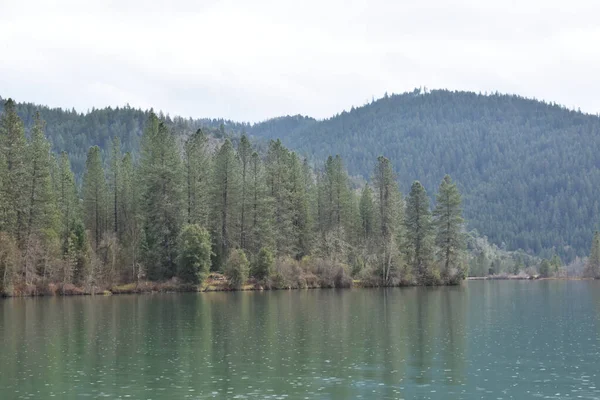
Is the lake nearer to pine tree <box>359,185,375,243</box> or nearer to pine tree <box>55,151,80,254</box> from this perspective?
pine tree <box>55,151,80,254</box>

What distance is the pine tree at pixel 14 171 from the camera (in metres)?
81.8

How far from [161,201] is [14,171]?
773 inches

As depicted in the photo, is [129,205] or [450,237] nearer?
[450,237]

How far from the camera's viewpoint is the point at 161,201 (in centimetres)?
9662

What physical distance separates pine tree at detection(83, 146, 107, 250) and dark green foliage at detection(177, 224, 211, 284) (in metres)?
21.3

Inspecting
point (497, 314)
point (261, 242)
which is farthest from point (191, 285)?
point (497, 314)

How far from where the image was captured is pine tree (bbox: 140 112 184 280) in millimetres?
93375

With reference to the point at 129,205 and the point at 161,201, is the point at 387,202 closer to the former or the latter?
the point at 161,201

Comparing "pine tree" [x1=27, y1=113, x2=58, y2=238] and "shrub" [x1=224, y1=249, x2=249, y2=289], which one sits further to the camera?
"shrub" [x1=224, y1=249, x2=249, y2=289]

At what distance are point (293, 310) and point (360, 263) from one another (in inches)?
1799

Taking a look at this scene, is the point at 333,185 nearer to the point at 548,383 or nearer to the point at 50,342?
the point at 50,342

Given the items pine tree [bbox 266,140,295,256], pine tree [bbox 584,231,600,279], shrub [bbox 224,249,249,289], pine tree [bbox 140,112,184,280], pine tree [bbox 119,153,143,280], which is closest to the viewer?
shrub [bbox 224,249,249,289]

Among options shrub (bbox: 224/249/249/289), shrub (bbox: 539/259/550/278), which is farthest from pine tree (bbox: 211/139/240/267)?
shrub (bbox: 539/259/550/278)

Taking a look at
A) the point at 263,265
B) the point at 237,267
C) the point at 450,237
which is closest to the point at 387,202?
the point at 450,237
